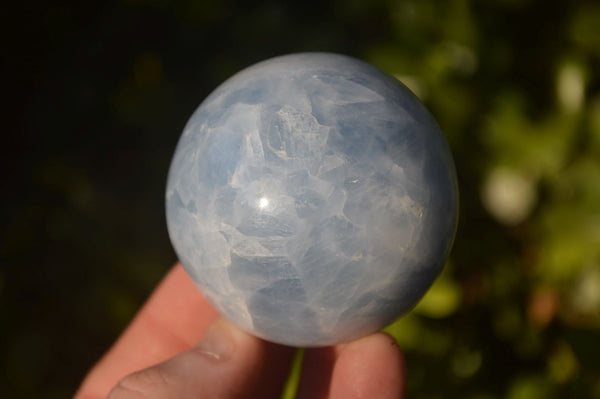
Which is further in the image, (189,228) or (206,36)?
(206,36)

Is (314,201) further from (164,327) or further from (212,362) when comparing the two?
(164,327)

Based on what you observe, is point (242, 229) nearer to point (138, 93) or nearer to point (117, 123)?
point (138, 93)

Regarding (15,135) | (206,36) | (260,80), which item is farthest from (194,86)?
(260,80)

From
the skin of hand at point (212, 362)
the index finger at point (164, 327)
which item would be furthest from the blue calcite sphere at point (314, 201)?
the index finger at point (164, 327)

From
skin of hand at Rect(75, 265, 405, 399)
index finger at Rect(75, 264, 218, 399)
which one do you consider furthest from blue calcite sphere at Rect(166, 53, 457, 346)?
index finger at Rect(75, 264, 218, 399)

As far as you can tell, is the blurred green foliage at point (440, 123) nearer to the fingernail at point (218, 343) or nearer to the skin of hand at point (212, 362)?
the skin of hand at point (212, 362)

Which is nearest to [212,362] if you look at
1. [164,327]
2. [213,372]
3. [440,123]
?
[213,372]
